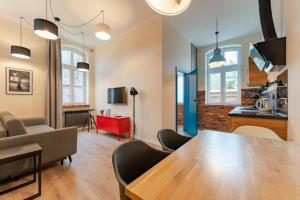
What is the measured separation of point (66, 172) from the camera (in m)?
2.31

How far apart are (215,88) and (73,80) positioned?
526 centimetres

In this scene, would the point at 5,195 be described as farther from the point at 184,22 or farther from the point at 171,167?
the point at 184,22

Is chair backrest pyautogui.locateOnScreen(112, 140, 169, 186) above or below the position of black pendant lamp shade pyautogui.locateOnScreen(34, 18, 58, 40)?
below

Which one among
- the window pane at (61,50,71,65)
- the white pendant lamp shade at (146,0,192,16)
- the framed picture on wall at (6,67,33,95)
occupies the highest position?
the window pane at (61,50,71,65)

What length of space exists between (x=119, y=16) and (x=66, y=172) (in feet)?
11.7

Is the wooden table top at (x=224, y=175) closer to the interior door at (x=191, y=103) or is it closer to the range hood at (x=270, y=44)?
the range hood at (x=270, y=44)

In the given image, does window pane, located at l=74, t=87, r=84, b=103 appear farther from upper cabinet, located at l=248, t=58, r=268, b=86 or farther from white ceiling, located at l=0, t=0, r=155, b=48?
upper cabinet, located at l=248, t=58, r=268, b=86

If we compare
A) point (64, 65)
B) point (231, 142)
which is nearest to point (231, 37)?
point (231, 142)

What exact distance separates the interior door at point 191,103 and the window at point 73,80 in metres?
3.79

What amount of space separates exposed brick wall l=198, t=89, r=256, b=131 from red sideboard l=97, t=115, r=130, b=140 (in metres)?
2.95

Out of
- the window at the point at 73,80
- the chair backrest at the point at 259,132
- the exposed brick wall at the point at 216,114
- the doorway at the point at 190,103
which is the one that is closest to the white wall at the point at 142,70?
the doorway at the point at 190,103

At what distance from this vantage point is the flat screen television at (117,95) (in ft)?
14.8

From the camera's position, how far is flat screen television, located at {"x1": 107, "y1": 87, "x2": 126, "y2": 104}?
450cm

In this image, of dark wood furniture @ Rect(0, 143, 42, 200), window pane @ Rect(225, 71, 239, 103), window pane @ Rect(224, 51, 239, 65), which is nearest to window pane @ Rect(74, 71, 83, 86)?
dark wood furniture @ Rect(0, 143, 42, 200)
